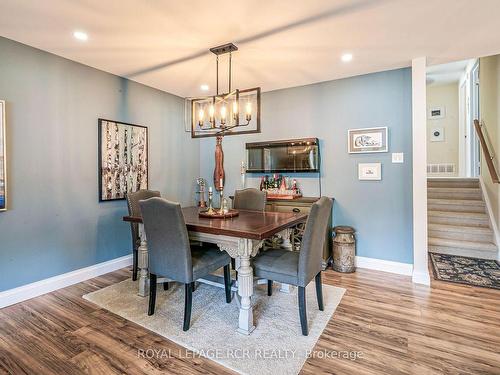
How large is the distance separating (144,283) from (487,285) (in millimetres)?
3523

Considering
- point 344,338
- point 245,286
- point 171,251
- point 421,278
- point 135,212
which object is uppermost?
point 135,212

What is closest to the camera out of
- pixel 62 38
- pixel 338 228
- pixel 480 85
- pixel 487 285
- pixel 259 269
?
pixel 259 269

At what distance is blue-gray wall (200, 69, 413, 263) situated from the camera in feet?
10.8

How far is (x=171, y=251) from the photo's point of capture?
2115mm

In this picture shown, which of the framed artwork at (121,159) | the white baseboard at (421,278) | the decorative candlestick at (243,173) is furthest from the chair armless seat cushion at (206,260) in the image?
the white baseboard at (421,278)

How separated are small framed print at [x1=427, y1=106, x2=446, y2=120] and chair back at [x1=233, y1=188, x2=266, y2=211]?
18.6ft

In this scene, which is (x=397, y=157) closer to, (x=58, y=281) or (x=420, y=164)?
(x=420, y=164)

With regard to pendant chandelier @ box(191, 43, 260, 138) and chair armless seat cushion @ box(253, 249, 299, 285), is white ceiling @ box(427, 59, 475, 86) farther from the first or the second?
chair armless seat cushion @ box(253, 249, 299, 285)

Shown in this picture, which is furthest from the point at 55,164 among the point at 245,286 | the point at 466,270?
the point at 466,270

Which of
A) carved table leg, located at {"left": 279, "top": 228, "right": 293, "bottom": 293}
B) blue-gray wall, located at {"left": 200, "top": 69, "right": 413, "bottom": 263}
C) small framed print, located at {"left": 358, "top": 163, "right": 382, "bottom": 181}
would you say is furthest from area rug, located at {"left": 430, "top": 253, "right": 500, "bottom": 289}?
carved table leg, located at {"left": 279, "top": 228, "right": 293, "bottom": 293}

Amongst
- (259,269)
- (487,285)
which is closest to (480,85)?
(487,285)

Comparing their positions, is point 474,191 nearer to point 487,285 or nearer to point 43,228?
point 487,285

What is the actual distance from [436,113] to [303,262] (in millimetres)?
6484

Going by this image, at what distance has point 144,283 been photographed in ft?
A: 8.77
